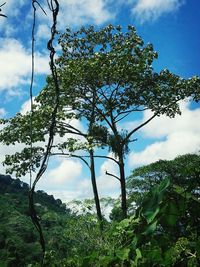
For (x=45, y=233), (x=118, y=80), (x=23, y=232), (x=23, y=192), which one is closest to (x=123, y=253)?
(x=118, y=80)

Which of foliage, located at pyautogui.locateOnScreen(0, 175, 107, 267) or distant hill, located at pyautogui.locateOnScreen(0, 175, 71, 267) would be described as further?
distant hill, located at pyautogui.locateOnScreen(0, 175, 71, 267)

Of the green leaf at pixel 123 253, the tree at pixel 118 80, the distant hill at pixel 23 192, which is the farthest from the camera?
the distant hill at pixel 23 192

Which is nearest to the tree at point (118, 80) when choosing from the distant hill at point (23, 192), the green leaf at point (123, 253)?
the green leaf at point (123, 253)

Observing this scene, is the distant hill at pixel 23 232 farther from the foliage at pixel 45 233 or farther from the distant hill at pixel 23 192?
the distant hill at pixel 23 192

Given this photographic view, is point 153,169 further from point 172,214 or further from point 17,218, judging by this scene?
point 172,214

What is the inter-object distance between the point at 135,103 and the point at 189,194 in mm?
19952

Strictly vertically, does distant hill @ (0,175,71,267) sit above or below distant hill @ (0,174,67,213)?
below

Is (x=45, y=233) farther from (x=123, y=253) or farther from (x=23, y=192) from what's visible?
(x=23, y=192)

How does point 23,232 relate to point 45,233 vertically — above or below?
above

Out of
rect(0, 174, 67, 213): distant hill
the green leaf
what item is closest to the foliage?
rect(0, 174, 67, 213): distant hill

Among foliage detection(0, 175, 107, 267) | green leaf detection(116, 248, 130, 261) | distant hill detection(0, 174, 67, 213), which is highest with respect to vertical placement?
distant hill detection(0, 174, 67, 213)

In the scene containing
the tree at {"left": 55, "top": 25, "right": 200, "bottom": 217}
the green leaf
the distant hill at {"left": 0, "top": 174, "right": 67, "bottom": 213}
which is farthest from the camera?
the distant hill at {"left": 0, "top": 174, "right": 67, "bottom": 213}

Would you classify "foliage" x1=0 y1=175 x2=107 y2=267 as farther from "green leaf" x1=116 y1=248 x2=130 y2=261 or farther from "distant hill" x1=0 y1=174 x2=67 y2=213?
"green leaf" x1=116 y1=248 x2=130 y2=261

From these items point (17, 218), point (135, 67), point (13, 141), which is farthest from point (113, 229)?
point (17, 218)
